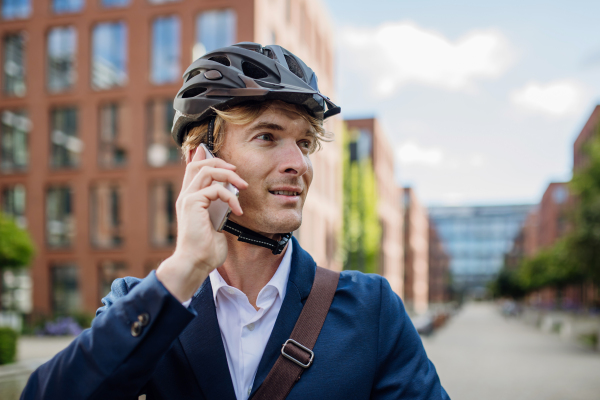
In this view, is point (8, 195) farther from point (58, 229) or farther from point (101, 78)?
point (101, 78)

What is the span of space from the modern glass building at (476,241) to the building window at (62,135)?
475 ft

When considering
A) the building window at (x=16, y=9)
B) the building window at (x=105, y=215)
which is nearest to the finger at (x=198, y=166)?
the building window at (x=105, y=215)

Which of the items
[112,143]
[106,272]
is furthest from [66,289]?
[112,143]

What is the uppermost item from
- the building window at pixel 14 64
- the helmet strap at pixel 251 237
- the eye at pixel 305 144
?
the building window at pixel 14 64

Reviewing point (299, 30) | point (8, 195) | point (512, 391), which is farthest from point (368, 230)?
point (512, 391)

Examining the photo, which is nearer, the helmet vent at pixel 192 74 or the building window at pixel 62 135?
the helmet vent at pixel 192 74

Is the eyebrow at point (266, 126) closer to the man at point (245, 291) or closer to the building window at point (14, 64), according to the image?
the man at point (245, 291)

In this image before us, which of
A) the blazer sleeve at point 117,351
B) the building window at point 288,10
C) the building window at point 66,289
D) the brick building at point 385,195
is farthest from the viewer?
the brick building at point 385,195

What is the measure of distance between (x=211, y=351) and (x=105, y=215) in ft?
105

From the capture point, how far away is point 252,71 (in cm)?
213

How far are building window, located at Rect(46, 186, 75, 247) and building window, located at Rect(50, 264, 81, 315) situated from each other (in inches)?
55.7

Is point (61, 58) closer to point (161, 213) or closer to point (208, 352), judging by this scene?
point (161, 213)

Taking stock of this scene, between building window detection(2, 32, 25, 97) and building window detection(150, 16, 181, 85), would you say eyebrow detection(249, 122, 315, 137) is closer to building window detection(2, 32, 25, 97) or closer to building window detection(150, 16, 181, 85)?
building window detection(150, 16, 181, 85)

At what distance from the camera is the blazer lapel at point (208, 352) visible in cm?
177
